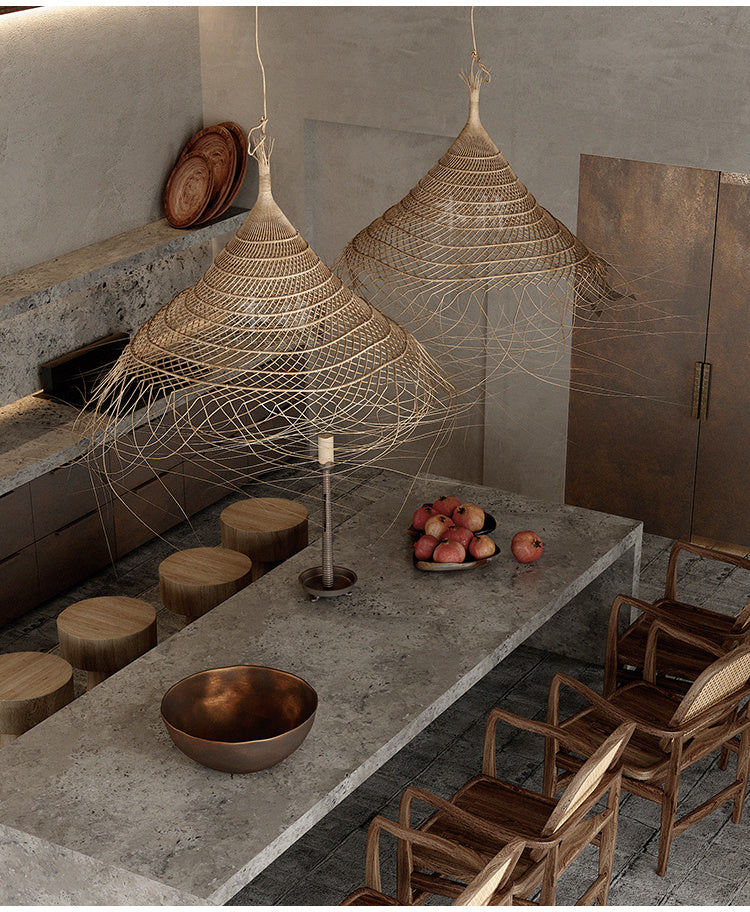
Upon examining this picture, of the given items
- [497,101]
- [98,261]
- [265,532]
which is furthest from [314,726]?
Answer: [497,101]

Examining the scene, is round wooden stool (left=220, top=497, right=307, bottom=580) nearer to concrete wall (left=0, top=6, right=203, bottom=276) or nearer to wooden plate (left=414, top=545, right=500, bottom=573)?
wooden plate (left=414, top=545, right=500, bottom=573)

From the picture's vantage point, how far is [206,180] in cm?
680

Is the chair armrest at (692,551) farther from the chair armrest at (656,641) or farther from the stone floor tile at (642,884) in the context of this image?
the stone floor tile at (642,884)

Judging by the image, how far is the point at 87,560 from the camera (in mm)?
6184

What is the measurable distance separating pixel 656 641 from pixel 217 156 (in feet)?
12.2

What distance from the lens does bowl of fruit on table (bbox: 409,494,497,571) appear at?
442cm

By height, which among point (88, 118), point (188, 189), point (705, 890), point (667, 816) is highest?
point (88, 118)

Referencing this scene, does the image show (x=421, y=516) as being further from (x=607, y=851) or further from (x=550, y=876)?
(x=550, y=876)

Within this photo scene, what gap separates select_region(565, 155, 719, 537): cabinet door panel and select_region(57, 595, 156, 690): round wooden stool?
107 inches

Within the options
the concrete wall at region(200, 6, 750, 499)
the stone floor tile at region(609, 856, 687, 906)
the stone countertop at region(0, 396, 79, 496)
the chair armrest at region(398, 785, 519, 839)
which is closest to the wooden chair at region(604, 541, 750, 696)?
the stone floor tile at region(609, 856, 687, 906)

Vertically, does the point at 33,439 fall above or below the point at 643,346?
below

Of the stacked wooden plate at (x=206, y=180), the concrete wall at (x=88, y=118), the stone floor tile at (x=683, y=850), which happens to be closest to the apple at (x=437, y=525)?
the stone floor tile at (x=683, y=850)

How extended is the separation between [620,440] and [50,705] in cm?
333

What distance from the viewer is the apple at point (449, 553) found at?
4.41 m
